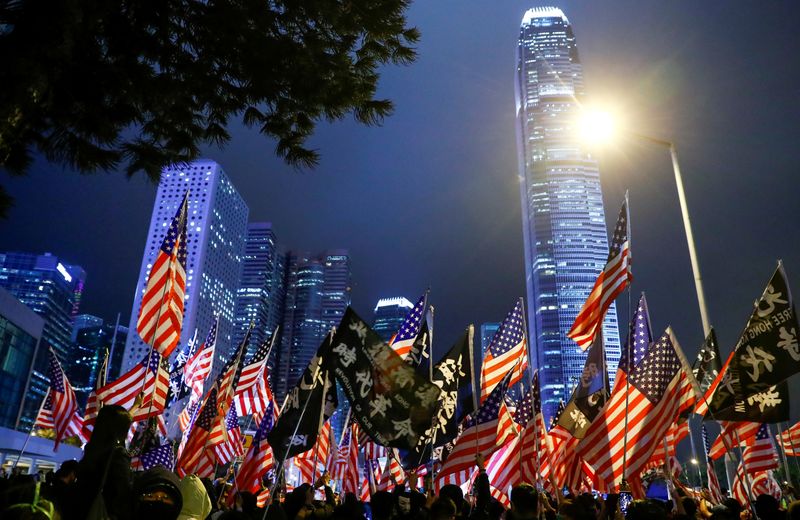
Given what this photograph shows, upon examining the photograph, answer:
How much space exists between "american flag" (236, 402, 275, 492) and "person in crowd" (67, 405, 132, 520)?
867 centimetres

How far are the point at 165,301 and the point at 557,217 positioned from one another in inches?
6192

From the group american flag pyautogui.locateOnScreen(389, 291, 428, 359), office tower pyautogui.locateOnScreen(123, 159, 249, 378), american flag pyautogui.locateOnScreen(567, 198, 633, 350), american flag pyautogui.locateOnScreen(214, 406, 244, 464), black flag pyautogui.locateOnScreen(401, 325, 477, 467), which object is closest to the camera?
american flag pyautogui.locateOnScreen(567, 198, 633, 350)

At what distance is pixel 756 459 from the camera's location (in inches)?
522

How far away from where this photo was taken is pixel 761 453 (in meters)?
13.2

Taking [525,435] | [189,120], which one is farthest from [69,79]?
[525,435]

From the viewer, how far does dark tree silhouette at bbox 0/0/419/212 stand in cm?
372

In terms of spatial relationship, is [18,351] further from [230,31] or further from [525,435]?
[230,31]

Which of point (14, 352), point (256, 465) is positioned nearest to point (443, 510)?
point (256, 465)

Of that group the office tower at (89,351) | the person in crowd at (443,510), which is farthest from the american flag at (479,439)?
the office tower at (89,351)

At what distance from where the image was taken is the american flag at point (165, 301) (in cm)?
1167

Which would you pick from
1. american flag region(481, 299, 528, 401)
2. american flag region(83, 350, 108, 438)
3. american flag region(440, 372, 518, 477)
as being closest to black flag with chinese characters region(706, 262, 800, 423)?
american flag region(440, 372, 518, 477)

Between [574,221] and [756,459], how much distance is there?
151494 mm

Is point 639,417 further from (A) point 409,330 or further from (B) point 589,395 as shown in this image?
(A) point 409,330

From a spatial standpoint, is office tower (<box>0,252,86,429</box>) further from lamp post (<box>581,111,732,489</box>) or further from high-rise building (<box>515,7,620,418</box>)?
lamp post (<box>581,111,732,489</box>)
